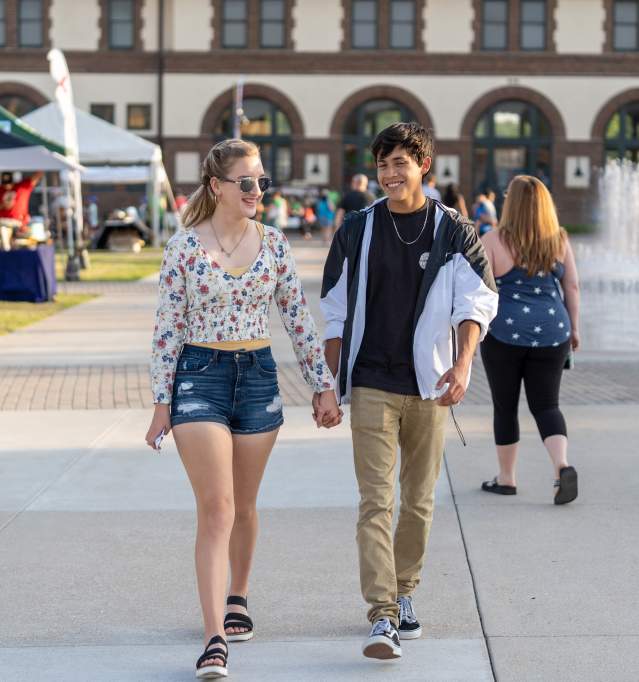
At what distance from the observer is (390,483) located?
4.97 m

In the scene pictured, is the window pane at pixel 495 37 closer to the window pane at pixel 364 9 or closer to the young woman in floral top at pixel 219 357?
the window pane at pixel 364 9

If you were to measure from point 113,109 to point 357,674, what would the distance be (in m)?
49.5

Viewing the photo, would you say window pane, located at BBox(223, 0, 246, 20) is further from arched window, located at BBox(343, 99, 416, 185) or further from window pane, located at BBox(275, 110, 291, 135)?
arched window, located at BBox(343, 99, 416, 185)

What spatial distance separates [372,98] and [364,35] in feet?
7.72

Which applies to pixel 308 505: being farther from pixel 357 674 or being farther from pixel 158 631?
pixel 357 674

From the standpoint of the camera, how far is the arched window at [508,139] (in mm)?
53062

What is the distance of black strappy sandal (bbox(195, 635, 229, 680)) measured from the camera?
180 inches

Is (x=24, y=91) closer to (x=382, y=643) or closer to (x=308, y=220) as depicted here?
(x=308, y=220)

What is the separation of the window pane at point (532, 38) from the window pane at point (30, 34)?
17900 mm

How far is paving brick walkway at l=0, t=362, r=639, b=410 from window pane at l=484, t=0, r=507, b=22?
41.2 meters

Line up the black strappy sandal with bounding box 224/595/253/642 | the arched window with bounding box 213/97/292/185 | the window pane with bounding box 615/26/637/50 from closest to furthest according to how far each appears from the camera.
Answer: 1. the black strappy sandal with bounding box 224/595/253/642
2. the arched window with bounding box 213/97/292/185
3. the window pane with bounding box 615/26/637/50

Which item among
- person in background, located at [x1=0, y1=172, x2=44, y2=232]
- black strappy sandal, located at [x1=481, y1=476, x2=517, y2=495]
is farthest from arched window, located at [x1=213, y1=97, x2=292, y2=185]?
black strappy sandal, located at [x1=481, y1=476, x2=517, y2=495]

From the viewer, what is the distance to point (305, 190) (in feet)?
168

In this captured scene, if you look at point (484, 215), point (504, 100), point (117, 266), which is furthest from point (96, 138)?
point (504, 100)
